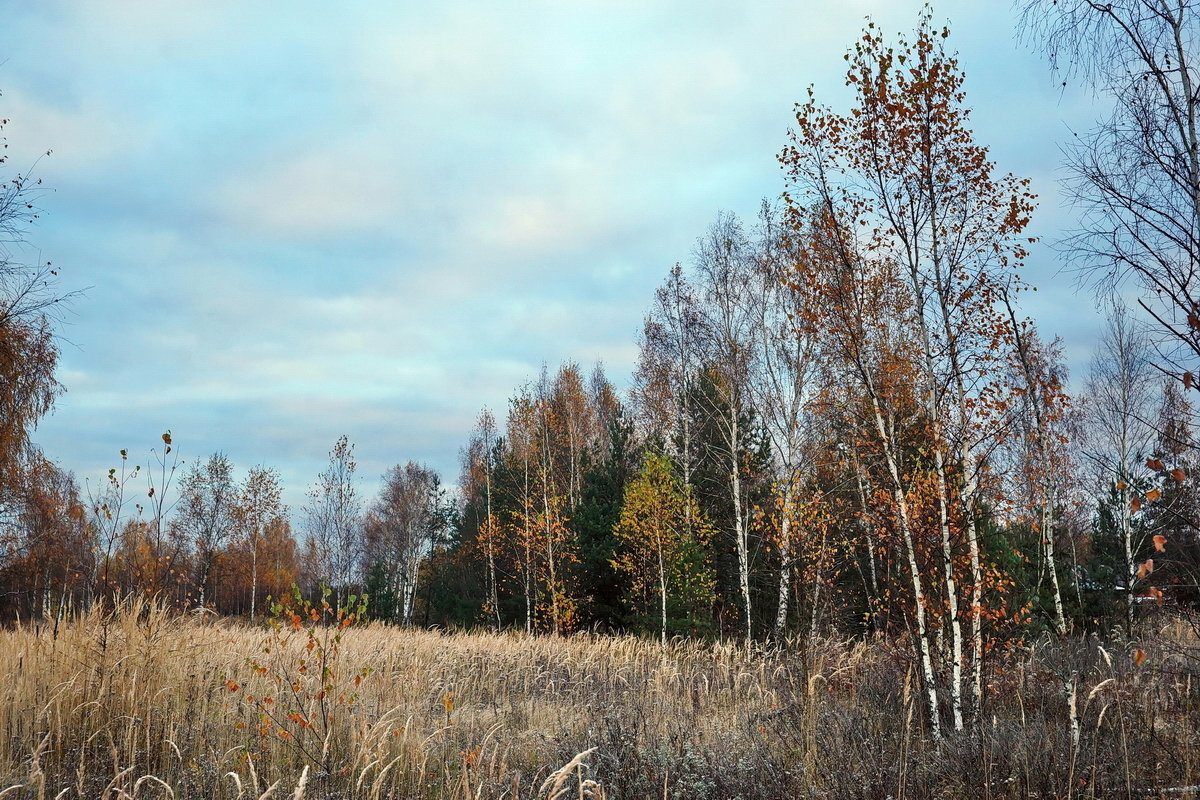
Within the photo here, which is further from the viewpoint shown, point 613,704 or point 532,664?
point 532,664

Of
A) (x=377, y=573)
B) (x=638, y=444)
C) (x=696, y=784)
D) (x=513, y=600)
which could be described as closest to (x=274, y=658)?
(x=696, y=784)

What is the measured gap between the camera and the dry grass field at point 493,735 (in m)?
4.58

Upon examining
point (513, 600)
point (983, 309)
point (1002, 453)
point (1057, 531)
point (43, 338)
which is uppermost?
point (43, 338)

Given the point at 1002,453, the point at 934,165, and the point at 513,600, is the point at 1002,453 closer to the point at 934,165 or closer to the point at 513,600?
the point at 934,165

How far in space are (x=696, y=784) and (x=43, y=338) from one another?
13.7 meters

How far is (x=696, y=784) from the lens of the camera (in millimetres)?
4996

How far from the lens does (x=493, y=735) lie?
632 cm

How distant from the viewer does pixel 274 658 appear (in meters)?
8.09

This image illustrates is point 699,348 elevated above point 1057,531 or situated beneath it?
elevated above

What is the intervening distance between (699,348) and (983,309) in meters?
11.8

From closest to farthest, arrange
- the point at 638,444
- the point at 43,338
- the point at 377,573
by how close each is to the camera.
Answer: the point at 43,338, the point at 638,444, the point at 377,573

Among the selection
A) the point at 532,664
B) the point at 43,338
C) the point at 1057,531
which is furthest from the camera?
the point at 1057,531

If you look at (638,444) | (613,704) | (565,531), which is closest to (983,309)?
(613,704)

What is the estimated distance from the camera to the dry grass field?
4.58m
